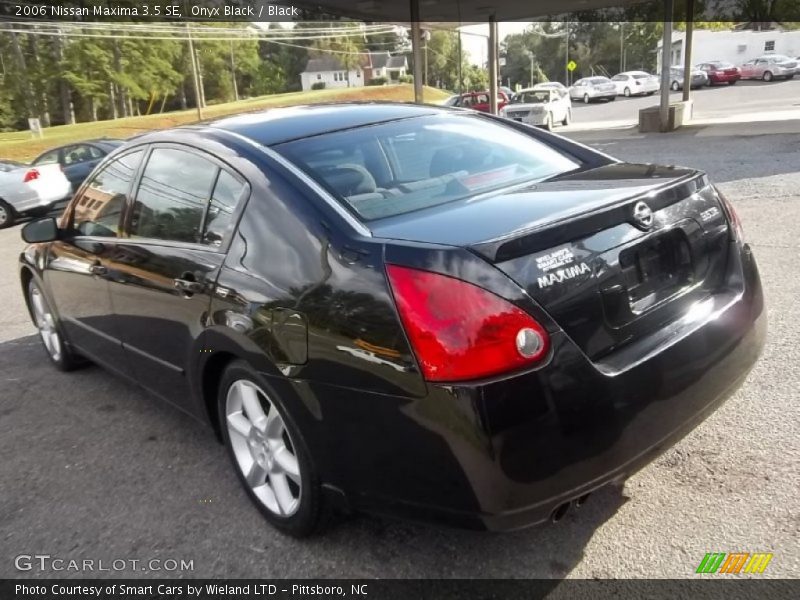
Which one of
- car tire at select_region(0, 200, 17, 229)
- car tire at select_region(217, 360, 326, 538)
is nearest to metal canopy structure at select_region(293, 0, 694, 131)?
car tire at select_region(0, 200, 17, 229)

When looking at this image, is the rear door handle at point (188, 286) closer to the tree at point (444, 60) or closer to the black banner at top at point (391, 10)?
the black banner at top at point (391, 10)

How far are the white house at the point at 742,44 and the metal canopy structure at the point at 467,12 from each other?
35.3 m

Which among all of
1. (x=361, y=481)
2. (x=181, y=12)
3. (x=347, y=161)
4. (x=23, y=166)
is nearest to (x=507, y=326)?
(x=361, y=481)

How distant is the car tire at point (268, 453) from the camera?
8.09 feet

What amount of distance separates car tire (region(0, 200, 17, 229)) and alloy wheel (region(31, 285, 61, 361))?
9.65 metres

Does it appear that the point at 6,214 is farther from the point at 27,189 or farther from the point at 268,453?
the point at 268,453

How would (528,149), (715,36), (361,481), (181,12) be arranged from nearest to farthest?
(361,481)
(528,149)
(181,12)
(715,36)

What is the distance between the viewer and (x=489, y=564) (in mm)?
2420

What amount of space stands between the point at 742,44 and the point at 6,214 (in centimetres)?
6054

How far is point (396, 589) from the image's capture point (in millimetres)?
2342

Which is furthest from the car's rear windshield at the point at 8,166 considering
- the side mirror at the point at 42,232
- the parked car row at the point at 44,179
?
the side mirror at the point at 42,232

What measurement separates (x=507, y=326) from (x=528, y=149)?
1.54 meters

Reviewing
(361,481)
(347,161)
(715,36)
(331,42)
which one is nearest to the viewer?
(361,481)

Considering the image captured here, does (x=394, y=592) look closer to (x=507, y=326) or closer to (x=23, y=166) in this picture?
(x=507, y=326)
